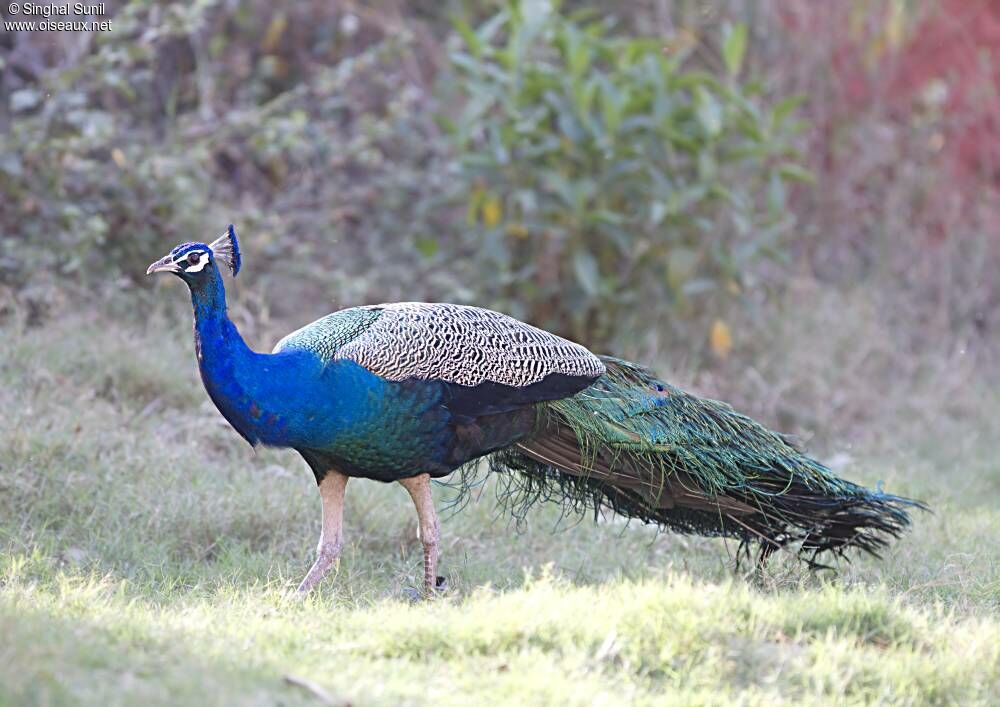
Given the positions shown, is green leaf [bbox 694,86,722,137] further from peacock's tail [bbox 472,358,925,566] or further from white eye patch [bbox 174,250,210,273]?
white eye patch [bbox 174,250,210,273]

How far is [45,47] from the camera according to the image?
7836mm

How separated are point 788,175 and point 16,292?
13.4ft

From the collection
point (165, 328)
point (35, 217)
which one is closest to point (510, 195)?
point (165, 328)

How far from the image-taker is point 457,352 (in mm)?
4324

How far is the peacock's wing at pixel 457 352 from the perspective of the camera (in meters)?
4.20

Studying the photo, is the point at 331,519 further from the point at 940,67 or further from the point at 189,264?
the point at 940,67

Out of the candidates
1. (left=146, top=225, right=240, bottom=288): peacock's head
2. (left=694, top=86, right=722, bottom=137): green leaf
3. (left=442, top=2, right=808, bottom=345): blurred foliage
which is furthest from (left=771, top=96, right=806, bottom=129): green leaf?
(left=146, top=225, right=240, bottom=288): peacock's head

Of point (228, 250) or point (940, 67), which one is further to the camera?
point (940, 67)

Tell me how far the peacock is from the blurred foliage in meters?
2.65

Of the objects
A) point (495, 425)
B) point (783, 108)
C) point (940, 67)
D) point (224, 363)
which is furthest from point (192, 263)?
point (940, 67)

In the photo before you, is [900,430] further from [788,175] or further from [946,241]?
[946,241]

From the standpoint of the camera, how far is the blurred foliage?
23.7ft

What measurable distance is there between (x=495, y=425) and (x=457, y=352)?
278mm

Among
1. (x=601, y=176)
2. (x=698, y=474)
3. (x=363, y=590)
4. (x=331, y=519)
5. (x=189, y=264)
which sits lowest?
(x=363, y=590)
